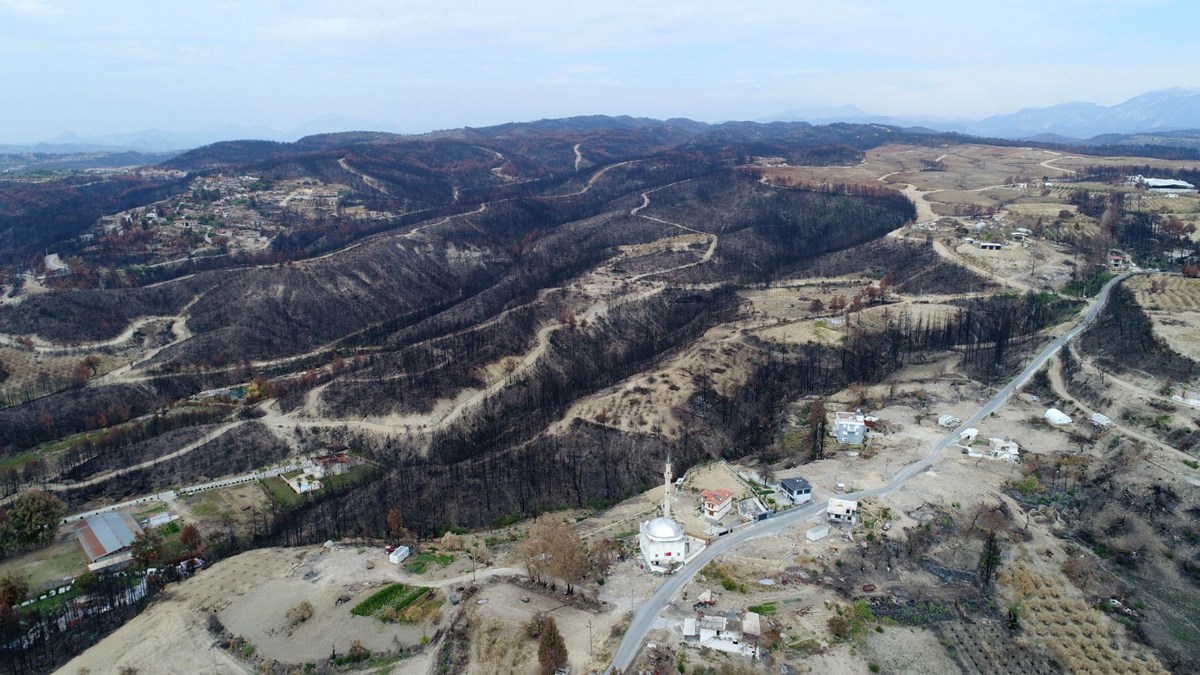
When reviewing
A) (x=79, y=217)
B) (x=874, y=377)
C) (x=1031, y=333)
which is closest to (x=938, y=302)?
(x=1031, y=333)

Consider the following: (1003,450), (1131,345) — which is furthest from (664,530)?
(1131,345)

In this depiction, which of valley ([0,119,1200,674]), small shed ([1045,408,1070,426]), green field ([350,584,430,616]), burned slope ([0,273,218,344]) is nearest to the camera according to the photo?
valley ([0,119,1200,674])

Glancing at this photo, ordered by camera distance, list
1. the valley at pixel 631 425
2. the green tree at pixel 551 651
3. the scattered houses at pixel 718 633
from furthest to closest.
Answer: the valley at pixel 631 425 → the scattered houses at pixel 718 633 → the green tree at pixel 551 651

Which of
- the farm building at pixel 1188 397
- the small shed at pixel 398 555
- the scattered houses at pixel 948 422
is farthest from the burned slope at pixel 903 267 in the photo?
the small shed at pixel 398 555

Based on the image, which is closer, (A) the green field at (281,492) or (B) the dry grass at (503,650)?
(B) the dry grass at (503,650)

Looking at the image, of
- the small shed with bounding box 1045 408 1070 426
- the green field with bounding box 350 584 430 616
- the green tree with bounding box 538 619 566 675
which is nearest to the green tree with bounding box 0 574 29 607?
the green field with bounding box 350 584 430 616

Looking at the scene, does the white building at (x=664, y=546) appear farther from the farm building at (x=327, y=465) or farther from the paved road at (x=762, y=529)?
the farm building at (x=327, y=465)

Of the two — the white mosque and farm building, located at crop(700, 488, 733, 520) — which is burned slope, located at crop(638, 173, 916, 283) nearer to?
farm building, located at crop(700, 488, 733, 520)
